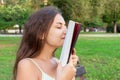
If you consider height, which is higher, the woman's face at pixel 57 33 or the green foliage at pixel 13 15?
the woman's face at pixel 57 33

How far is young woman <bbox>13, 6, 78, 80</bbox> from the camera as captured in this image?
192 centimetres

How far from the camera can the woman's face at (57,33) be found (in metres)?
1.93

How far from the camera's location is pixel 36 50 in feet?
6.66

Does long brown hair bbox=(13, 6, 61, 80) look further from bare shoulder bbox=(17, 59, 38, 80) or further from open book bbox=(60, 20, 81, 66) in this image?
open book bbox=(60, 20, 81, 66)

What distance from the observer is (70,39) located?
1771 millimetres

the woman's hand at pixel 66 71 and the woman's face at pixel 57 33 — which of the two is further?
the woman's face at pixel 57 33

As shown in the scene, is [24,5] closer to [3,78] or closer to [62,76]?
[3,78]

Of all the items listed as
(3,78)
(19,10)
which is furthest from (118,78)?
(19,10)

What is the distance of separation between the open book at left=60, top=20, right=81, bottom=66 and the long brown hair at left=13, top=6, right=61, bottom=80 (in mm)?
214

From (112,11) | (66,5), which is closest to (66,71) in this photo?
(66,5)

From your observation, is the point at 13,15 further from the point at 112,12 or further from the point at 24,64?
the point at 24,64

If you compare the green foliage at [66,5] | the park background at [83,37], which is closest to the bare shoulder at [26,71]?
the park background at [83,37]

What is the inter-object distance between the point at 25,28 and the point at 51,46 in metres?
0.17

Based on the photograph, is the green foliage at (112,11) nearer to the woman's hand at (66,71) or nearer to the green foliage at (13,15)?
the green foliage at (13,15)
